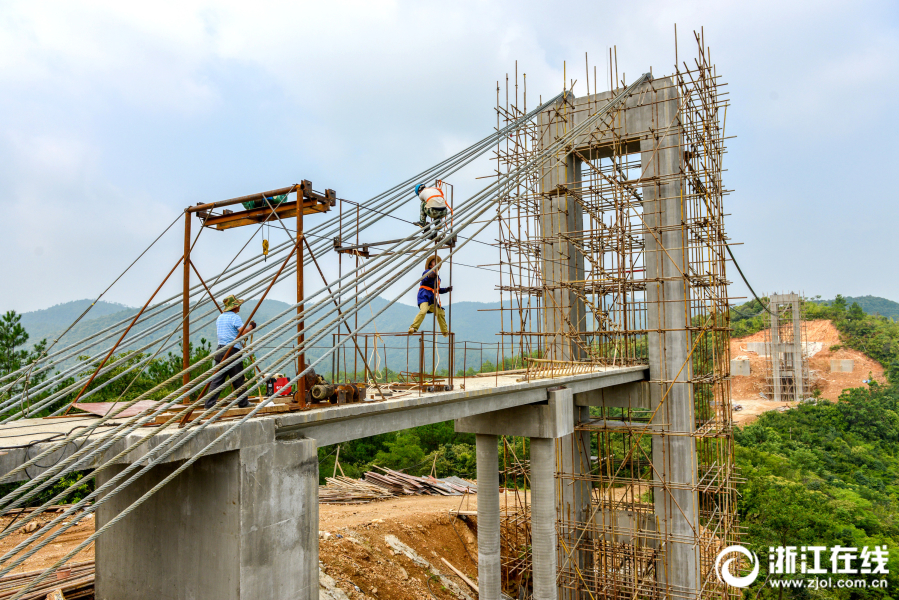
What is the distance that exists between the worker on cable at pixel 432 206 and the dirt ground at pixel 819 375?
44897 millimetres

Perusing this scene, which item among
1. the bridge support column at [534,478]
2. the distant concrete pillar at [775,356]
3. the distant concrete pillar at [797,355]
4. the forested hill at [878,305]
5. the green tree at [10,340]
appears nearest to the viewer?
the bridge support column at [534,478]

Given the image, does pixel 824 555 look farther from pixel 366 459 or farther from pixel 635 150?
pixel 366 459

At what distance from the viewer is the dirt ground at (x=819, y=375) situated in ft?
164

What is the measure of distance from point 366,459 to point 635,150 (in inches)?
876

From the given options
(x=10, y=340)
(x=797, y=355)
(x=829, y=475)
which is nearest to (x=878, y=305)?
(x=797, y=355)

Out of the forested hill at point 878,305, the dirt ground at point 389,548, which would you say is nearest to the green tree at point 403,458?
the dirt ground at point 389,548

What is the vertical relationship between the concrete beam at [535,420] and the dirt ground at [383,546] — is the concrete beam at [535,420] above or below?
above

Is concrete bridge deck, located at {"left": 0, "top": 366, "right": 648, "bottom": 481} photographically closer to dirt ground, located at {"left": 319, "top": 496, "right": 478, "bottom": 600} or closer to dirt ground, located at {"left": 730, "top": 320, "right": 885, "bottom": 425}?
dirt ground, located at {"left": 319, "top": 496, "right": 478, "bottom": 600}

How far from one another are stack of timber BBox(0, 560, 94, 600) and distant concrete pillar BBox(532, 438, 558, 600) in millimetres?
8395

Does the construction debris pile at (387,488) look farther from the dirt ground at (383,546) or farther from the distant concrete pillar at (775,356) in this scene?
the distant concrete pillar at (775,356)

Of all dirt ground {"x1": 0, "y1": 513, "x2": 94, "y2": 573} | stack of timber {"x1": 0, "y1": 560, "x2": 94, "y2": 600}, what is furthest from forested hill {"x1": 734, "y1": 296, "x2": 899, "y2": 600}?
dirt ground {"x1": 0, "y1": 513, "x2": 94, "y2": 573}

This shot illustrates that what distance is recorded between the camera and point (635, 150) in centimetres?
1719

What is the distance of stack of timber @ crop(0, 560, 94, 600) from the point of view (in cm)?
900

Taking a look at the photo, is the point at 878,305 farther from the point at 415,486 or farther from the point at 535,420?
the point at 535,420
